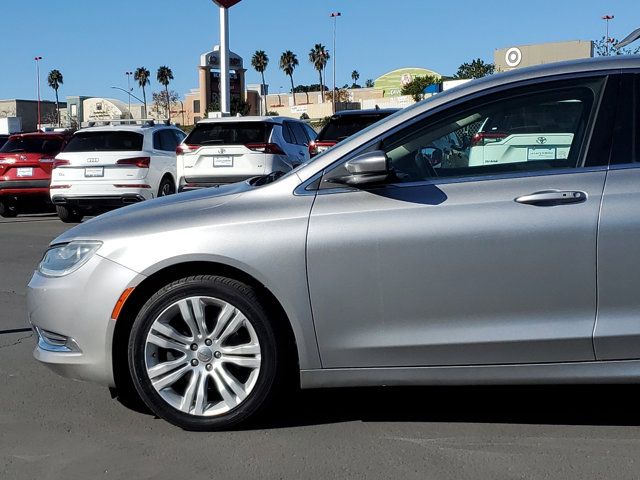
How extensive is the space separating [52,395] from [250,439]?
151 centimetres

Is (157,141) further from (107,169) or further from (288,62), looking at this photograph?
(288,62)

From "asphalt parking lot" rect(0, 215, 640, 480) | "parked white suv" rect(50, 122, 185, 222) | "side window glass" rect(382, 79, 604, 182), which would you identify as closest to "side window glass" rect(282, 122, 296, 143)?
"parked white suv" rect(50, 122, 185, 222)

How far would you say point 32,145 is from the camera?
16.9 meters

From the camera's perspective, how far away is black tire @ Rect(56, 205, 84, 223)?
15320mm

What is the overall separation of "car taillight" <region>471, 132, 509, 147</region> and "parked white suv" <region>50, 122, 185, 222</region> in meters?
10.5

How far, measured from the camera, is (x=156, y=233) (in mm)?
4262

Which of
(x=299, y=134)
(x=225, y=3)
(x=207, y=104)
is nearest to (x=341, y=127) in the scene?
(x=299, y=134)

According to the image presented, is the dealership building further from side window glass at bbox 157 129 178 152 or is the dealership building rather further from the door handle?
the door handle

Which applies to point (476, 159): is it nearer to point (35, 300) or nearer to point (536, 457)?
point (536, 457)

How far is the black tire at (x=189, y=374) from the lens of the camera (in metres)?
4.19

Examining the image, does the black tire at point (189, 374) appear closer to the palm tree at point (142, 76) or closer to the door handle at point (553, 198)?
the door handle at point (553, 198)

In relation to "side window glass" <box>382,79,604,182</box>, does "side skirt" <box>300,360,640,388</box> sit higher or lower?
lower

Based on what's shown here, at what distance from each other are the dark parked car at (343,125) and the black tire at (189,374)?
34.6ft

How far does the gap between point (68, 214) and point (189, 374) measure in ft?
38.9
